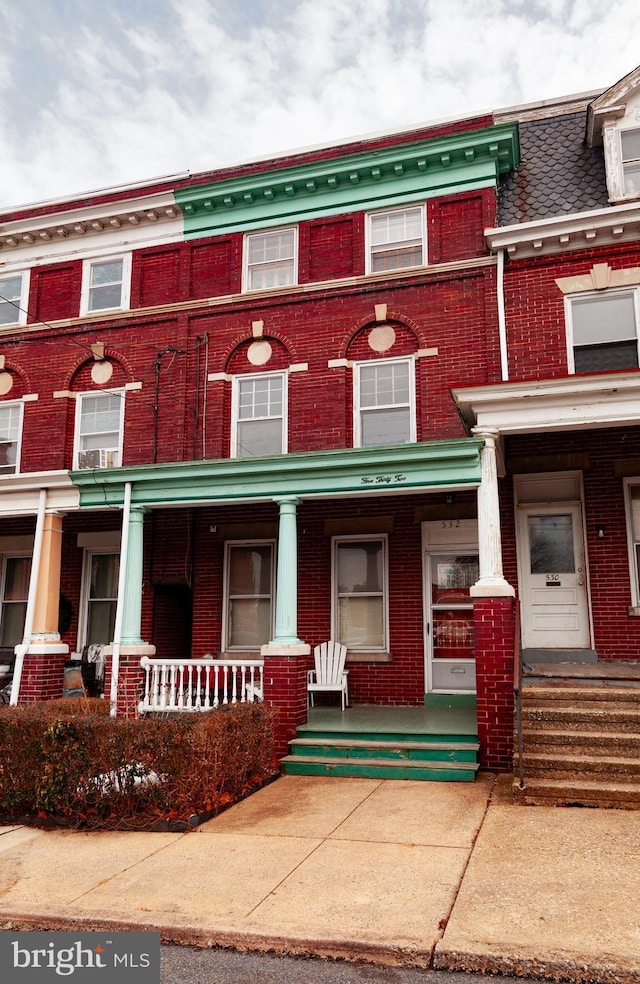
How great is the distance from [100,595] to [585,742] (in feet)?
30.6

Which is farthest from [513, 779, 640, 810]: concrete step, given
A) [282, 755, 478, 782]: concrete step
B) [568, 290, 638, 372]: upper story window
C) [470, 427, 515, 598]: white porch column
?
[568, 290, 638, 372]: upper story window

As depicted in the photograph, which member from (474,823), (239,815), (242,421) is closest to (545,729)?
(474,823)

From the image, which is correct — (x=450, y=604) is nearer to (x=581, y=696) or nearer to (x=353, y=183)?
(x=581, y=696)

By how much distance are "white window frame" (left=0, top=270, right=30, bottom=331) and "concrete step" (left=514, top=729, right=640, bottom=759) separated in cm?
1214

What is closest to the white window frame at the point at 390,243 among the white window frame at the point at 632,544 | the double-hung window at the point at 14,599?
the white window frame at the point at 632,544

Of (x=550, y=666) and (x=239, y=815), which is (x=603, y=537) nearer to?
(x=550, y=666)

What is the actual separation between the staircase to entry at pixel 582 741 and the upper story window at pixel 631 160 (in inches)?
303

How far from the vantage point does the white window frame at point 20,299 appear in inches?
594

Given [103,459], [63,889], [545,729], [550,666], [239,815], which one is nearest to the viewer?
[63,889]

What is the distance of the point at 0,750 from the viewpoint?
7723mm

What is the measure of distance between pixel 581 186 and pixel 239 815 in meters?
10.9

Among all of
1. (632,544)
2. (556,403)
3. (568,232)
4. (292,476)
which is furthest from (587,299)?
(292,476)

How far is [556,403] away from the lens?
373 inches

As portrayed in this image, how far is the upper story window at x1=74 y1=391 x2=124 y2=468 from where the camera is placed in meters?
13.9
